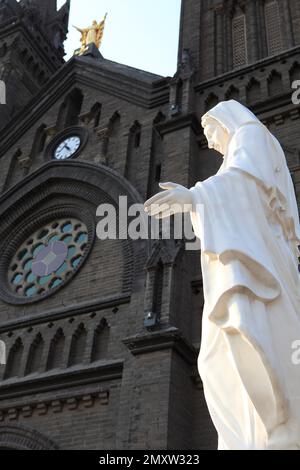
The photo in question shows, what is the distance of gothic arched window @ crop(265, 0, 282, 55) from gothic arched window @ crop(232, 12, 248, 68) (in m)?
0.63

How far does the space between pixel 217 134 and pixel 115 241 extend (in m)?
8.84

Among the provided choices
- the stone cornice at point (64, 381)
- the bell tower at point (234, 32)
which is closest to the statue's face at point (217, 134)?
the stone cornice at point (64, 381)

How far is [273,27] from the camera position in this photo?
16203 mm

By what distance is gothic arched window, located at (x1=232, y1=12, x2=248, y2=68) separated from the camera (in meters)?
15.9

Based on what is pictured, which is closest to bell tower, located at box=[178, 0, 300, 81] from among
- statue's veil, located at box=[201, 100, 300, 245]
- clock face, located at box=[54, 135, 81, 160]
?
clock face, located at box=[54, 135, 81, 160]

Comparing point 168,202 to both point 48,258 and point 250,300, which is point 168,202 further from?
point 48,258

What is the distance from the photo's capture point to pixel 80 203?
14.6 m

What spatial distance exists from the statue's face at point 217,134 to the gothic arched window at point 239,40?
12.0m

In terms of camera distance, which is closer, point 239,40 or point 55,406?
point 55,406

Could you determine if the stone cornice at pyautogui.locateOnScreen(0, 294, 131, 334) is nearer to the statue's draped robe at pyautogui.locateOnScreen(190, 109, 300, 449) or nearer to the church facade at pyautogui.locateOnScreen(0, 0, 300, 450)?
the church facade at pyautogui.locateOnScreen(0, 0, 300, 450)

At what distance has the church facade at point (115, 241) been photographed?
9.74m

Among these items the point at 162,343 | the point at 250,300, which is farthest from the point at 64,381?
the point at 250,300

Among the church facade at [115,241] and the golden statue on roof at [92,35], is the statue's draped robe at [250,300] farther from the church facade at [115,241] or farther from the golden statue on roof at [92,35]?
the golden statue on roof at [92,35]

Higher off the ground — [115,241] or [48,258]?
[48,258]
